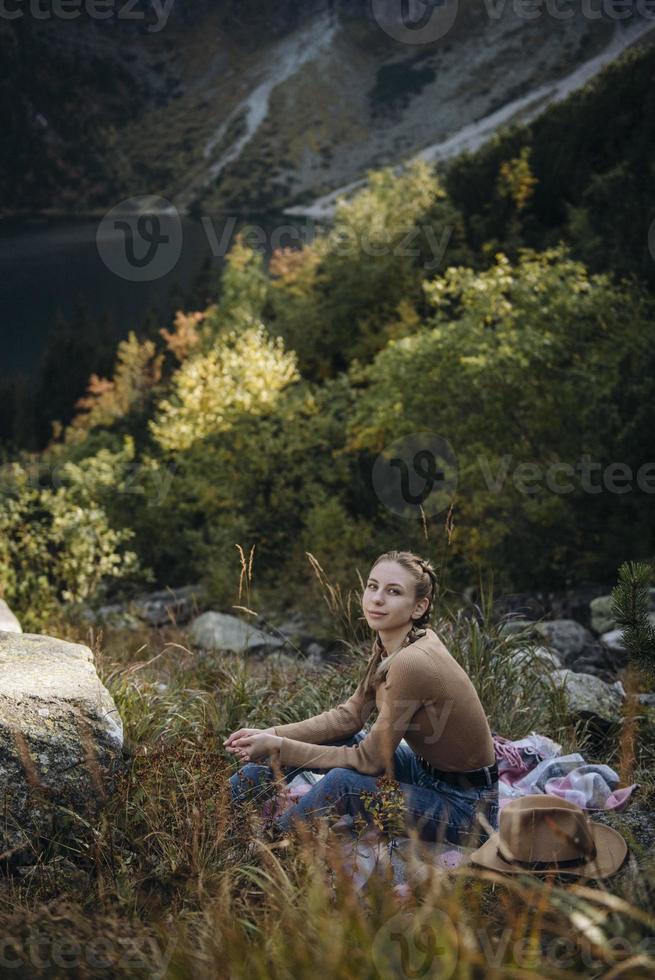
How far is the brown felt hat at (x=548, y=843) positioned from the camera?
95.7 inches

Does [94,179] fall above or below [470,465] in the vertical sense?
above

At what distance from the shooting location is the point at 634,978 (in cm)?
167

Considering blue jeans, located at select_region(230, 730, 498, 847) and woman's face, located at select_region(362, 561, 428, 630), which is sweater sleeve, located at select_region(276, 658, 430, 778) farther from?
woman's face, located at select_region(362, 561, 428, 630)

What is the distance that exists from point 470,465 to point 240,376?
5983 mm

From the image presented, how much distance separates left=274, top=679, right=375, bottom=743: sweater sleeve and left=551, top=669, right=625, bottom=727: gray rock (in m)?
1.42

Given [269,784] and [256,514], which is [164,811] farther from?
[256,514]

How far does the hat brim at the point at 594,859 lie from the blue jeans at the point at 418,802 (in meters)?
0.21

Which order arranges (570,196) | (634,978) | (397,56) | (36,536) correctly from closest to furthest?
(634,978) → (36,536) → (570,196) → (397,56)

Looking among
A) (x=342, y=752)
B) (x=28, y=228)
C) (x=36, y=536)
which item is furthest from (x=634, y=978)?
(x=28, y=228)

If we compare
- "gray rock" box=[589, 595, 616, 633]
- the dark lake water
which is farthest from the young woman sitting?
the dark lake water

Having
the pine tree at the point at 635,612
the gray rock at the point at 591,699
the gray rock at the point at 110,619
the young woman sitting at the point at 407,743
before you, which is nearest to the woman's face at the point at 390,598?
the young woman sitting at the point at 407,743

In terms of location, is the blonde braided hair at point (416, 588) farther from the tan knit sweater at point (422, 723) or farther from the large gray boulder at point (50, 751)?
the large gray boulder at point (50, 751)

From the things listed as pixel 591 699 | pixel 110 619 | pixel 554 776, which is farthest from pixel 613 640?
pixel 110 619

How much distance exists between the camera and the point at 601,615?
777 cm
